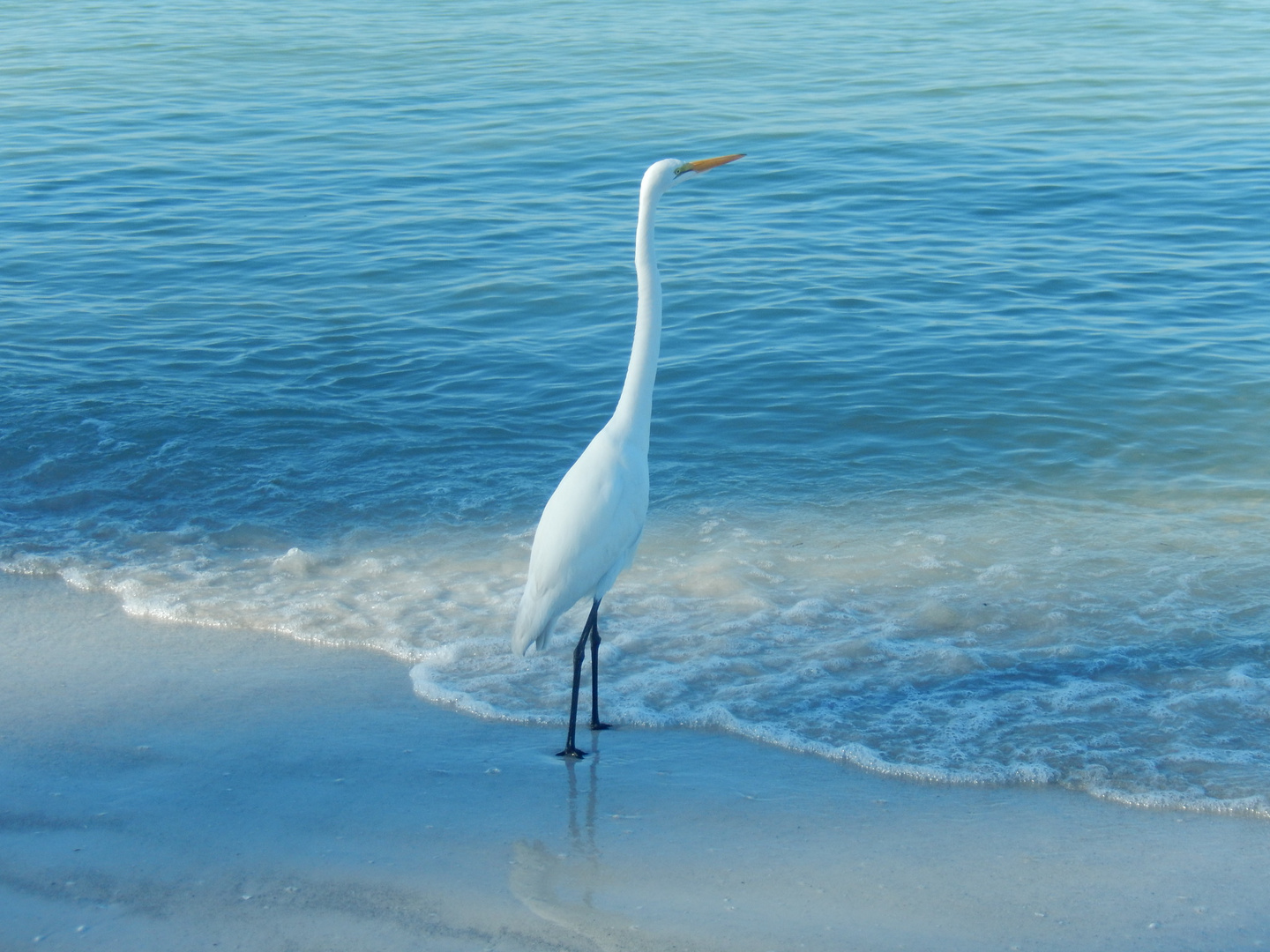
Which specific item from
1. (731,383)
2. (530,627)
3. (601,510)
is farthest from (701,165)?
(731,383)

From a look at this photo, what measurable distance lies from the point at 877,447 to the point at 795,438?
1.45 ft

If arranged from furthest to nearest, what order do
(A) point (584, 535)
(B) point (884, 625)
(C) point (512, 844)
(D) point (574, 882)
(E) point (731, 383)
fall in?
(E) point (731, 383), (B) point (884, 625), (A) point (584, 535), (C) point (512, 844), (D) point (574, 882)

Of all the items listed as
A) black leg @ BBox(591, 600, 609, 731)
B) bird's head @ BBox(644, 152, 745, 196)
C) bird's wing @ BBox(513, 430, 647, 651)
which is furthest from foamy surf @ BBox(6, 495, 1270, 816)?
bird's head @ BBox(644, 152, 745, 196)

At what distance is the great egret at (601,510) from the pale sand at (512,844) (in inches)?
13.4

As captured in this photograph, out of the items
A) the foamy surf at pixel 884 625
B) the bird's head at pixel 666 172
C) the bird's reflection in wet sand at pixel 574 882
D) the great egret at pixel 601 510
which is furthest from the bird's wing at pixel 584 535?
the bird's head at pixel 666 172

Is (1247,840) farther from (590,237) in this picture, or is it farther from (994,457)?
(590,237)

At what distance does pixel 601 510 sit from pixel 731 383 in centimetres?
374

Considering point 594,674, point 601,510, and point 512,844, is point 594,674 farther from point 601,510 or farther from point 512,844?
point 512,844

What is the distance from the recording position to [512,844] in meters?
3.57

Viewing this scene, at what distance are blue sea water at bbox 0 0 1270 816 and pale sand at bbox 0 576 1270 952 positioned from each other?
0.95 ft

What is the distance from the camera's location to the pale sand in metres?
3.17

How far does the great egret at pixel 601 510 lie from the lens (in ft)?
13.6

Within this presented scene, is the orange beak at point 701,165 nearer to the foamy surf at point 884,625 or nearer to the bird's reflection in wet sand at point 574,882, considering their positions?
the foamy surf at point 884,625

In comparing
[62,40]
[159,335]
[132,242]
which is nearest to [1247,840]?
[159,335]
